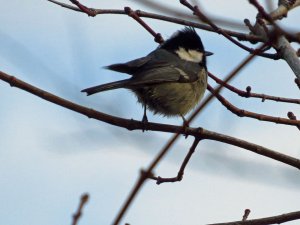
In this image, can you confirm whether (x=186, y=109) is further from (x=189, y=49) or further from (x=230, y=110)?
(x=230, y=110)

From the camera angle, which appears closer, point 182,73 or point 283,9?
point 283,9

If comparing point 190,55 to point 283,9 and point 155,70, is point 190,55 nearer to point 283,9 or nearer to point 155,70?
point 155,70

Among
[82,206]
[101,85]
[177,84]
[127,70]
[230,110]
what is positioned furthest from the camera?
[177,84]

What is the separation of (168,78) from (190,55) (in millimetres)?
835

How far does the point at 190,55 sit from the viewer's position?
5.48 metres

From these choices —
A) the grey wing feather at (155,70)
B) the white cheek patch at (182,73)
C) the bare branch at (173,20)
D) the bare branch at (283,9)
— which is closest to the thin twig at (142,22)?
the bare branch at (173,20)

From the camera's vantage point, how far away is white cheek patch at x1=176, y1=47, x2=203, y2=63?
5.39m

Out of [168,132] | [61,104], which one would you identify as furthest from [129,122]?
[61,104]

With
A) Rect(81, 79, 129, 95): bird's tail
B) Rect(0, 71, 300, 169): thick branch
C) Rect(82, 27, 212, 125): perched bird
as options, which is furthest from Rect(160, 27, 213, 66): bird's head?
Rect(0, 71, 300, 169): thick branch

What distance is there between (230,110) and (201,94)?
176cm

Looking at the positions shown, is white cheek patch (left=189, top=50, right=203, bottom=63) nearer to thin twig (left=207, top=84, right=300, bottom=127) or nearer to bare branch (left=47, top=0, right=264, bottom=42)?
bare branch (left=47, top=0, right=264, bottom=42)

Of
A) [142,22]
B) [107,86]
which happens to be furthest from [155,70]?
[142,22]

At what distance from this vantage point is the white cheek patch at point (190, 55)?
5.39m

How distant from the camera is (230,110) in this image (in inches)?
132
